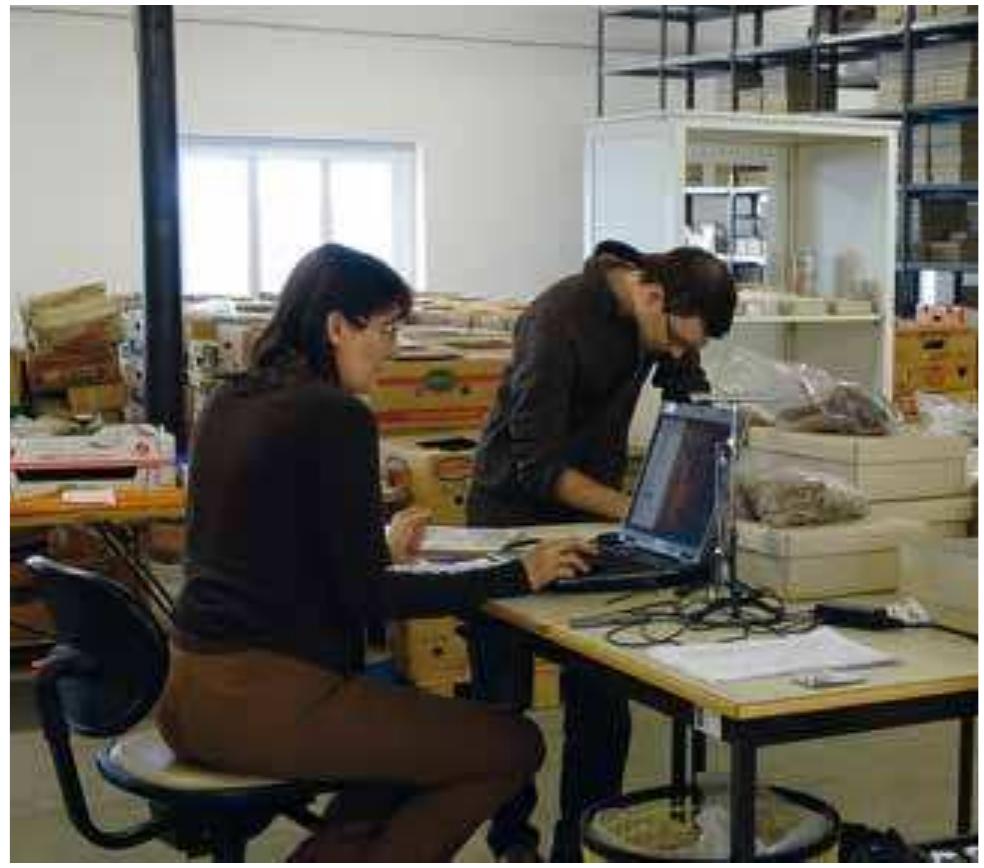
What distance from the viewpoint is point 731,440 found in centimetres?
253

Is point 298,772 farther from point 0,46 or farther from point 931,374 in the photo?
point 931,374

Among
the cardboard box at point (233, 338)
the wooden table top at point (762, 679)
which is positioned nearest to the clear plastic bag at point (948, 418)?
the wooden table top at point (762, 679)

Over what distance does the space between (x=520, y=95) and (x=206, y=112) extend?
2.17 m

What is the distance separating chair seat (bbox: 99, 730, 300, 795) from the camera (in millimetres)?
2186

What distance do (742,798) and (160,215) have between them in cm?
345

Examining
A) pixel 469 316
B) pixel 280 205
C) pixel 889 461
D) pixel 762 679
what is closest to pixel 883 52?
pixel 469 316

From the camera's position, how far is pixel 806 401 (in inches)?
126

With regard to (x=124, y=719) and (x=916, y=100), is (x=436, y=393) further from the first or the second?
(x=916, y=100)

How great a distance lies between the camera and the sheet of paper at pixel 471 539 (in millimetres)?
2789

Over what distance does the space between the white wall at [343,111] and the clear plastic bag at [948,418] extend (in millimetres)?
5592

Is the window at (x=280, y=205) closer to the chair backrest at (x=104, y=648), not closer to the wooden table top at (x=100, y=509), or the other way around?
the wooden table top at (x=100, y=509)

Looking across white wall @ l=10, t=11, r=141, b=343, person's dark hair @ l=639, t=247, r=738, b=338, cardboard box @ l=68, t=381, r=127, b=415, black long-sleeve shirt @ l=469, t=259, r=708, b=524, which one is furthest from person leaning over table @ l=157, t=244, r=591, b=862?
white wall @ l=10, t=11, r=141, b=343

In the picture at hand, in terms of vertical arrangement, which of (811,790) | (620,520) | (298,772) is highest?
(620,520)

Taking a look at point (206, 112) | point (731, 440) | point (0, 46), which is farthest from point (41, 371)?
point (206, 112)
